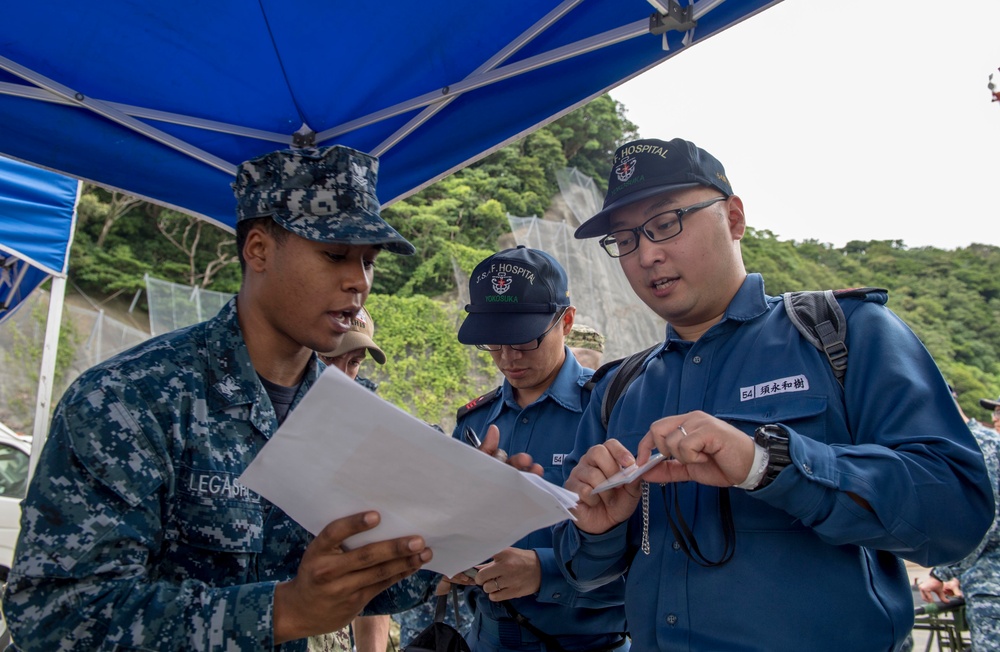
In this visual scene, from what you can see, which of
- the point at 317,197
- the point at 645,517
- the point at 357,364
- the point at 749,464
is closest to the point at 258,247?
the point at 317,197

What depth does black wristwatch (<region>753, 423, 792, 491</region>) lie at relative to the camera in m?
1.53

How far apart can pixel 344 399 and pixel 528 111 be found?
2.19 metres

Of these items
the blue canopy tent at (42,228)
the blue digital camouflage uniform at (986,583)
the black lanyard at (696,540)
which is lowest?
the blue digital camouflage uniform at (986,583)

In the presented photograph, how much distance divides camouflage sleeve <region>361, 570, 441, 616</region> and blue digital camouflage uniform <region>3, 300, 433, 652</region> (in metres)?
0.27

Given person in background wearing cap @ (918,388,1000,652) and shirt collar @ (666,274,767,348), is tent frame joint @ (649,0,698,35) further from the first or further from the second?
person in background wearing cap @ (918,388,1000,652)

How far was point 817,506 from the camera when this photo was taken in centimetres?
151

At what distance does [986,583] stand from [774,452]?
13.8ft

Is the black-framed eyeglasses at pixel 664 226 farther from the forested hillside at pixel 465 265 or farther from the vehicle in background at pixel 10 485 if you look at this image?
the forested hillside at pixel 465 265

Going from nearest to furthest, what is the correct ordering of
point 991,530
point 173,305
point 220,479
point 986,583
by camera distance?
point 220,479, point 986,583, point 991,530, point 173,305

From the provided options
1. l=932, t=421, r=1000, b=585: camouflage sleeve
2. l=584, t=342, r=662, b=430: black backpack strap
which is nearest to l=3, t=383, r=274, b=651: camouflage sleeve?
l=584, t=342, r=662, b=430: black backpack strap

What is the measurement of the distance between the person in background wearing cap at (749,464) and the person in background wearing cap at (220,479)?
23.2 inches

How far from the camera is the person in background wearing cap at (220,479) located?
1.43 meters

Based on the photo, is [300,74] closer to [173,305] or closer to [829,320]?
[829,320]

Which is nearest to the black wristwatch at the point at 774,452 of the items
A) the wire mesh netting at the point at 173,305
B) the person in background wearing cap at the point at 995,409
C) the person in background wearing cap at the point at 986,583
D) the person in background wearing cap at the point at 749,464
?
the person in background wearing cap at the point at 749,464
